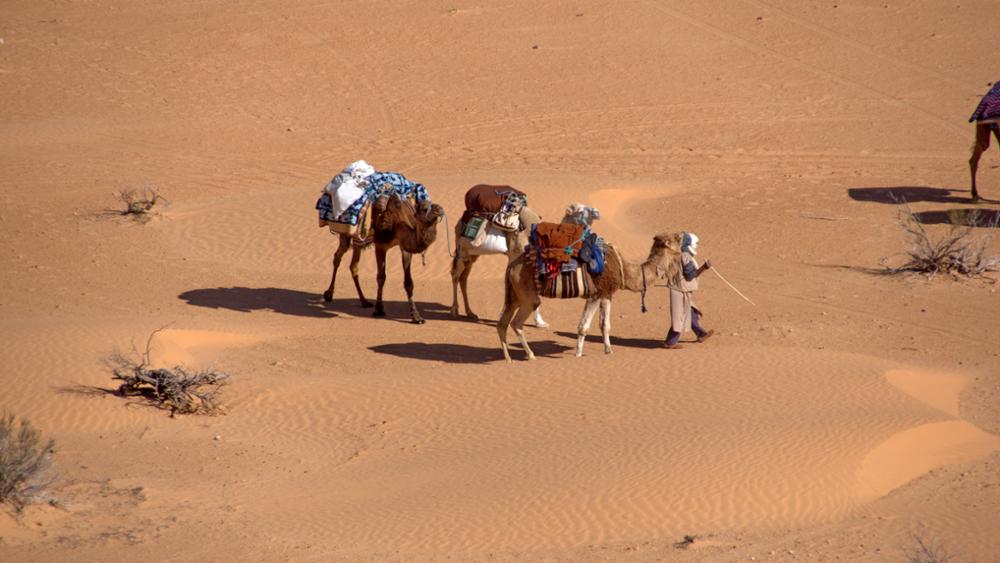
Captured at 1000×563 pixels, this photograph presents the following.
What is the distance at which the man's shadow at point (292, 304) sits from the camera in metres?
15.9

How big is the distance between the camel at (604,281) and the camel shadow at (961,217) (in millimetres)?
7067

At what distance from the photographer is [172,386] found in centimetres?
1193

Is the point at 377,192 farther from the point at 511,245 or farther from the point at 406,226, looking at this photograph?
the point at 511,245

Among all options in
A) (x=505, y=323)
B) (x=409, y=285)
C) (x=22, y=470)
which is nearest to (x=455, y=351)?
(x=505, y=323)

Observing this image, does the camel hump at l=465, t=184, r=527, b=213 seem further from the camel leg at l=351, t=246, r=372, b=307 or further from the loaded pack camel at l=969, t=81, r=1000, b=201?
the loaded pack camel at l=969, t=81, r=1000, b=201

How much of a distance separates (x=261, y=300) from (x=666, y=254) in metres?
6.30

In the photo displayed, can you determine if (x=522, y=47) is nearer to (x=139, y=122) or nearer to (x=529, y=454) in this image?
(x=139, y=122)

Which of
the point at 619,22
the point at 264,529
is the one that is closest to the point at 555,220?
the point at 264,529

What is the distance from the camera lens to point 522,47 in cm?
3038

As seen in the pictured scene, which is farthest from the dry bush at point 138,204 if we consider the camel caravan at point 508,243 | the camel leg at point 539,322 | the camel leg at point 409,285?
the camel leg at point 539,322

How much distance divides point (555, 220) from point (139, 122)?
12.0 metres

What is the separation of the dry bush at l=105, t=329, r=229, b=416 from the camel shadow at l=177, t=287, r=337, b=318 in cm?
362

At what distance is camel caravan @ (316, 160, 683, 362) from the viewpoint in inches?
504

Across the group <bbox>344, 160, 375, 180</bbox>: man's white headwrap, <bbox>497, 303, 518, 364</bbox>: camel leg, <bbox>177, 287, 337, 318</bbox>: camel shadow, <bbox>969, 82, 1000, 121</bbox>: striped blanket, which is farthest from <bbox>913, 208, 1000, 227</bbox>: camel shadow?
<bbox>177, 287, 337, 318</bbox>: camel shadow
